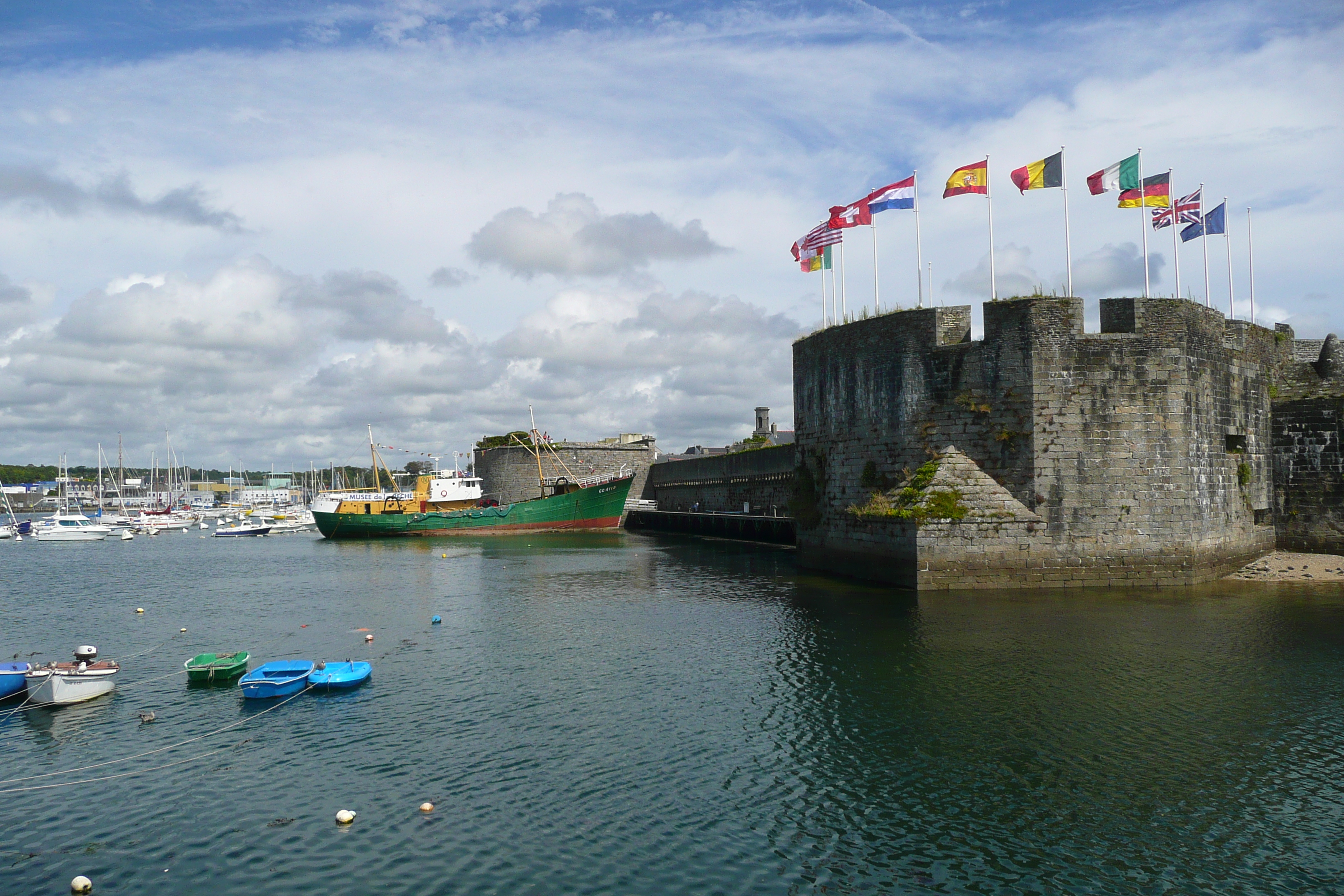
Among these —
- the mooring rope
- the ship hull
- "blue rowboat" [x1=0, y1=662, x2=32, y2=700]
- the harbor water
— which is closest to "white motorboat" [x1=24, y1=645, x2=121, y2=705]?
"blue rowboat" [x1=0, y1=662, x2=32, y2=700]

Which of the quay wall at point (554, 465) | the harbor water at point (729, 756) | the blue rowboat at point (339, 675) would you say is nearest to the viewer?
the harbor water at point (729, 756)

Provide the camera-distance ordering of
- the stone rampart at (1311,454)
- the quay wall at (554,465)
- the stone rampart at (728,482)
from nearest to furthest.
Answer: the stone rampart at (1311,454) < the stone rampart at (728,482) < the quay wall at (554,465)

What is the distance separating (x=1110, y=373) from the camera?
20.8m

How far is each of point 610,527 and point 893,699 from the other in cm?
4489

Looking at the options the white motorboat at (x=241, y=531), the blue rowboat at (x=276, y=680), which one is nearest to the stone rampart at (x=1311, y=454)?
the blue rowboat at (x=276, y=680)

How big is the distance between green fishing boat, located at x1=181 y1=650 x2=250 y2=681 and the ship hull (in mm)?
37681

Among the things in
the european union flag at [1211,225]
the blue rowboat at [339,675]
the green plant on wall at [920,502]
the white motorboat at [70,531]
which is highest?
the european union flag at [1211,225]

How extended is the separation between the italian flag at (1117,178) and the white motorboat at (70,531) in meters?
63.4

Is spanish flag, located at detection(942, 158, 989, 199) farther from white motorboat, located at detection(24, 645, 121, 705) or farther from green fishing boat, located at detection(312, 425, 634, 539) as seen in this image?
green fishing boat, located at detection(312, 425, 634, 539)

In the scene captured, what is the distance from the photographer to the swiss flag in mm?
24016

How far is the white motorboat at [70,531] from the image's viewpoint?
5756 centimetres

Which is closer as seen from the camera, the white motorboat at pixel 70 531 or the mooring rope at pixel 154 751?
the mooring rope at pixel 154 751

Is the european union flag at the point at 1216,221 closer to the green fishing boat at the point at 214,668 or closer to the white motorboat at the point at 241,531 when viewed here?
the green fishing boat at the point at 214,668

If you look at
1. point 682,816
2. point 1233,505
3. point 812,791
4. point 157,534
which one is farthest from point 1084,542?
point 157,534
